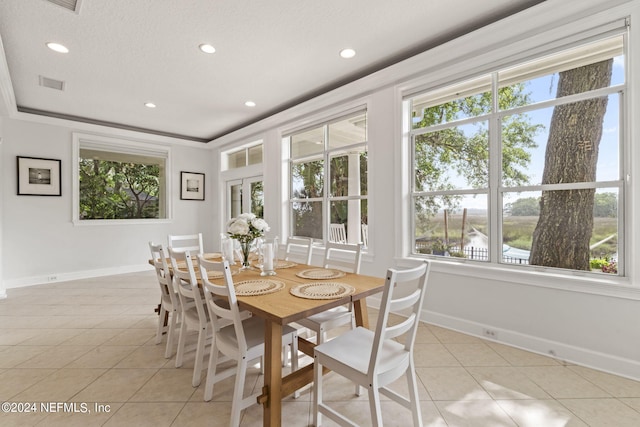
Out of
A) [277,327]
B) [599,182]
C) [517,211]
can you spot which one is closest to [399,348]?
[277,327]

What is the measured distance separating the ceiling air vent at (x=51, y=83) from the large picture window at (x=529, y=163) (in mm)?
4473

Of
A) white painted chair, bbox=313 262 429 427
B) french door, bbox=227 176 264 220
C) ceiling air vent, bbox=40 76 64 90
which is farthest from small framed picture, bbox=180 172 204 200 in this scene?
white painted chair, bbox=313 262 429 427

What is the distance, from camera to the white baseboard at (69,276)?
464 centimetres

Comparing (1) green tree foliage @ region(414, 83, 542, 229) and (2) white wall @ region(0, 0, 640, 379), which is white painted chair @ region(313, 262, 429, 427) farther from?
(1) green tree foliage @ region(414, 83, 542, 229)

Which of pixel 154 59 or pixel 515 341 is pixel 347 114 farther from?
pixel 515 341

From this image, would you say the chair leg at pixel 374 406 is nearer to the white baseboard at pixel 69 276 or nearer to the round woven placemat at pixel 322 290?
the round woven placemat at pixel 322 290

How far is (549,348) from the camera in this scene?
2.36 m

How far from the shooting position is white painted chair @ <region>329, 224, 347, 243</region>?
414 cm

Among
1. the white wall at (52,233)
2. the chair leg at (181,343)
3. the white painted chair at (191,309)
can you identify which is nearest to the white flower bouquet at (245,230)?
the white painted chair at (191,309)

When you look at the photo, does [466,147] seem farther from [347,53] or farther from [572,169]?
[347,53]

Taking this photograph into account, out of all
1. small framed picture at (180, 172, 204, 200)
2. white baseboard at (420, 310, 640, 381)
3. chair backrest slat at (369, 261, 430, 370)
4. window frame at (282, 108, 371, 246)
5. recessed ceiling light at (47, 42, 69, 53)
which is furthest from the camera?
small framed picture at (180, 172, 204, 200)

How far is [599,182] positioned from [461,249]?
3.96ft

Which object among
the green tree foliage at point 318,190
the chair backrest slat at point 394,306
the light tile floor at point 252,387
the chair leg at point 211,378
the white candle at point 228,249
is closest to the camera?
the chair backrest slat at point 394,306

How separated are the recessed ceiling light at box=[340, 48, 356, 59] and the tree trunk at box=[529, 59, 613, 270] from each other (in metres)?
1.89
